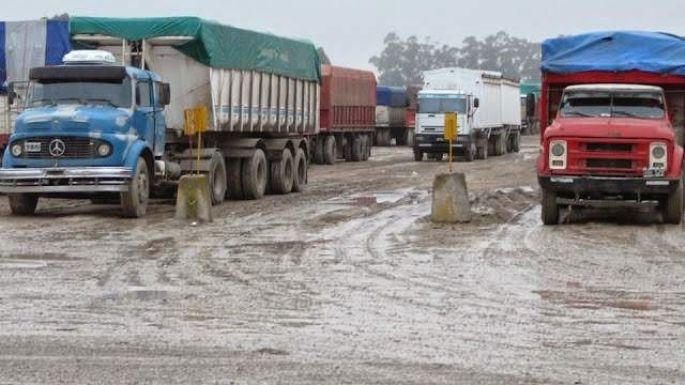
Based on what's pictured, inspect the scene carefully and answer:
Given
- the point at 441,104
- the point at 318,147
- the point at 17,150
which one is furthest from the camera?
the point at 441,104

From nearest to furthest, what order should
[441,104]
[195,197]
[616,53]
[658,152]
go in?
[658,152] < [195,197] < [616,53] < [441,104]

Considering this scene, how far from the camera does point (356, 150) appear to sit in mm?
47188

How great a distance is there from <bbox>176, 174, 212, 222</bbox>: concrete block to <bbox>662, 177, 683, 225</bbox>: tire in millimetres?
6841

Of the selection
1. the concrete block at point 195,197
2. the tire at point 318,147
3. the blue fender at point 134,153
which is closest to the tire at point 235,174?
the blue fender at point 134,153

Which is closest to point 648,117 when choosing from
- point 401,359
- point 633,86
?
point 633,86

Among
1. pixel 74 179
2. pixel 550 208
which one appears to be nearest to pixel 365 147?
pixel 74 179

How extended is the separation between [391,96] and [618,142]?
43.7m

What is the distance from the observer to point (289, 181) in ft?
90.1

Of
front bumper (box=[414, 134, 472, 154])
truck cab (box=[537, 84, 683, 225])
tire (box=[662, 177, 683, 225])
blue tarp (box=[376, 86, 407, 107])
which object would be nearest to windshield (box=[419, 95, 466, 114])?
front bumper (box=[414, 134, 472, 154])

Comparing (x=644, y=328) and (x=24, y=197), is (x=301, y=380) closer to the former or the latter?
(x=644, y=328)

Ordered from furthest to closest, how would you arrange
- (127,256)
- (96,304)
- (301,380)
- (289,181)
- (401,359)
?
(289,181) → (127,256) → (96,304) → (401,359) → (301,380)

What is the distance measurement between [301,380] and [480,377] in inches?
45.0

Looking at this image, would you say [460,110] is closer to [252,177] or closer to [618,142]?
[252,177]

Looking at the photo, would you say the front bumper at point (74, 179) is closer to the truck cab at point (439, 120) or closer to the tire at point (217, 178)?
the tire at point (217, 178)
